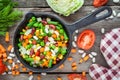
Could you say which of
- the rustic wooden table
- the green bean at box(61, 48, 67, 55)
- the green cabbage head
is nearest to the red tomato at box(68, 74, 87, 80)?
the rustic wooden table

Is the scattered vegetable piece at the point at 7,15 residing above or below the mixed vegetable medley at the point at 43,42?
above

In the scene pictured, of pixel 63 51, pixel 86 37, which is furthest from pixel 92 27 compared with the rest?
pixel 63 51

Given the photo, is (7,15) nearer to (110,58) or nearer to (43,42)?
(43,42)

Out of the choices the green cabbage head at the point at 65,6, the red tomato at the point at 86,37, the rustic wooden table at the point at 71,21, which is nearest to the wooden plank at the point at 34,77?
the rustic wooden table at the point at 71,21

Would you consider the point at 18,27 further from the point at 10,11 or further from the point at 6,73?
the point at 6,73

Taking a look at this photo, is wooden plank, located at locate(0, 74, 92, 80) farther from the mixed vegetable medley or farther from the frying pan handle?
the frying pan handle

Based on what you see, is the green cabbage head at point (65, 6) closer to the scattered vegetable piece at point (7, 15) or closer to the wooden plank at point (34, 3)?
the wooden plank at point (34, 3)
